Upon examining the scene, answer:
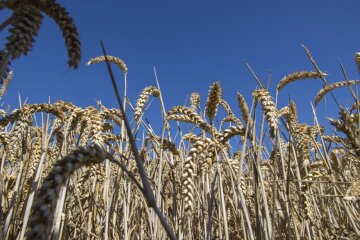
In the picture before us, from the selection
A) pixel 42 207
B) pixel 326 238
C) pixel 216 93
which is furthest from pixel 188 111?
pixel 42 207

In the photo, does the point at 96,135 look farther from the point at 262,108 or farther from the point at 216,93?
the point at 262,108

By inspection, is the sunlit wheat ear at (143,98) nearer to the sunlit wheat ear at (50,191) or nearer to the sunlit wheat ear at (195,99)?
the sunlit wheat ear at (195,99)

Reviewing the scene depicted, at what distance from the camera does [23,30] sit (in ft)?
2.61

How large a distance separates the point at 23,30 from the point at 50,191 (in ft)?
1.35

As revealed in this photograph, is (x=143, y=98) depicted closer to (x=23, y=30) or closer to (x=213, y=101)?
(x=213, y=101)

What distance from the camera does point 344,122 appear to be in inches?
86.6

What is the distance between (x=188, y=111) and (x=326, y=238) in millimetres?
1389

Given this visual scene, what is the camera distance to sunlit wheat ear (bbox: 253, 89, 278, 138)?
1.66m

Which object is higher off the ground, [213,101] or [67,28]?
[213,101]

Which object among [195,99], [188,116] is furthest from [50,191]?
[195,99]

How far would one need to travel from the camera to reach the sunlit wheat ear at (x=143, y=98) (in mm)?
2875

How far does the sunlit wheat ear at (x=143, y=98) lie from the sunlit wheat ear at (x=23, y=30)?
2.02 meters

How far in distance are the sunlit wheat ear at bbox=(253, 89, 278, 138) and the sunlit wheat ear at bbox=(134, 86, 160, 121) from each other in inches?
49.5

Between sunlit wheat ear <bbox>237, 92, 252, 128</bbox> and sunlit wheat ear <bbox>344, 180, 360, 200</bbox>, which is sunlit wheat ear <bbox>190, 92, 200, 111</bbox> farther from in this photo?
sunlit wheat ear <bbox>344, 180, 360, 200</bbox>
